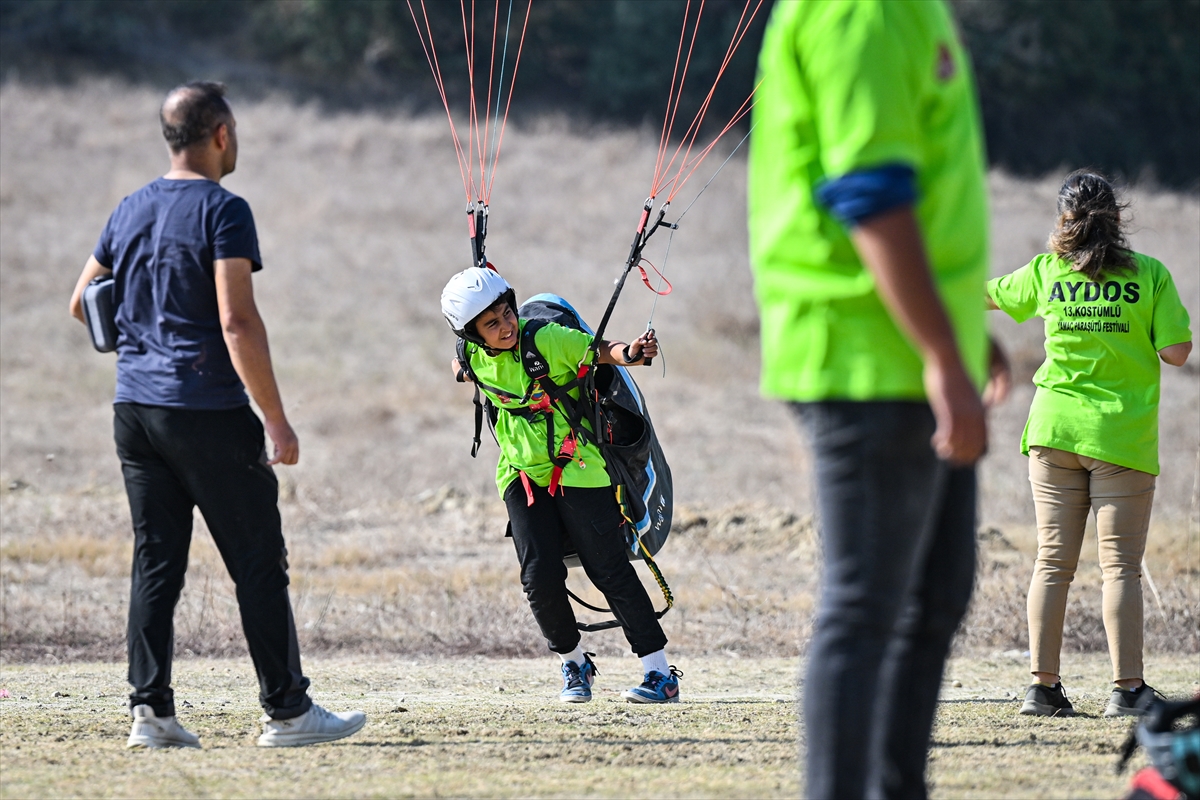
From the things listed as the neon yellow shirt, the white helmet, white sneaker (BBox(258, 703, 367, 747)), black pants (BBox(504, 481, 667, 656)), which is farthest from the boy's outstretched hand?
the neon yellow shirt

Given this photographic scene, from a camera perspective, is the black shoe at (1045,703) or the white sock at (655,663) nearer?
the black shoe at (1045,703)

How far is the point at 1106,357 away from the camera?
4781 millimetres

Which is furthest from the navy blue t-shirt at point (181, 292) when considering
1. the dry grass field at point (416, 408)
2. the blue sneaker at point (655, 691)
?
the blue sneaker at point (655, 691)

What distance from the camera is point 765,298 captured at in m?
2.59

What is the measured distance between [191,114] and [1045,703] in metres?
3.66

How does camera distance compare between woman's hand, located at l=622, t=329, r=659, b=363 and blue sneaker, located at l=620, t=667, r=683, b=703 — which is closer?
woman's hand, located at l=622, t=329, r=659, b=363

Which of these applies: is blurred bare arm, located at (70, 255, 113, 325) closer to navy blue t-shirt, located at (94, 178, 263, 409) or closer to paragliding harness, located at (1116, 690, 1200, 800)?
navy blue t-shirt, located at (94, 178, 263, 409)

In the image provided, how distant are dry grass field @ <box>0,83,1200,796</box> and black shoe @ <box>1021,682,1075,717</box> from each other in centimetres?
183

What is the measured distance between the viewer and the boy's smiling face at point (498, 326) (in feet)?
16.7

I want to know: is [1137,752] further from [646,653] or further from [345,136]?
[345,136]

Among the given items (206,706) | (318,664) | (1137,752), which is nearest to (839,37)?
(1137,752)

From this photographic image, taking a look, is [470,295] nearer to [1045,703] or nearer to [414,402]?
[1045,703]

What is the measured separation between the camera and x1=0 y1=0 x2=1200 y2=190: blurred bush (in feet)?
124

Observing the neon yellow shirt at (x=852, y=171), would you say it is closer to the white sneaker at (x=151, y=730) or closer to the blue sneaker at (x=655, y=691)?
the white sneaker at (x=151, y=730)
